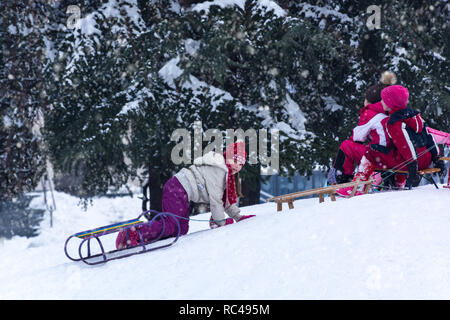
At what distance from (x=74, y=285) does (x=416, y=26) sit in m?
8.07

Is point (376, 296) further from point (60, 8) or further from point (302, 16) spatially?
point (60, 8)

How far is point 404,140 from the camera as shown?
5285mm

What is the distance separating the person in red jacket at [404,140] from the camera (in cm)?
529

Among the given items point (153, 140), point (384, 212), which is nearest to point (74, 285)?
point (384, 212)

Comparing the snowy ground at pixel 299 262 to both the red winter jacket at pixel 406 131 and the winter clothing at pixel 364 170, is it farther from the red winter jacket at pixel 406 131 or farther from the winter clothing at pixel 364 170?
the winter clothing at pixel 364 170

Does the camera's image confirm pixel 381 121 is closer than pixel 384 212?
No

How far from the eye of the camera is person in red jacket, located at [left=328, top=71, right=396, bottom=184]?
5.52 m

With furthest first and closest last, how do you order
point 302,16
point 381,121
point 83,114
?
point 302,16
point 83,114
point 381,121

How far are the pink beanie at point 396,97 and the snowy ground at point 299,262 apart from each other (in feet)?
3.57

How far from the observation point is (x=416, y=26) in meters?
9.03

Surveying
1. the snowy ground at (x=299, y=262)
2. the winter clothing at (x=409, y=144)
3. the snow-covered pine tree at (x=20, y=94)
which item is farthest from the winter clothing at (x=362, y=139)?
the snow-covered pine tree at (x=20, y=94)

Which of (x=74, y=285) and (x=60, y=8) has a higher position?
(x=60, y=8)

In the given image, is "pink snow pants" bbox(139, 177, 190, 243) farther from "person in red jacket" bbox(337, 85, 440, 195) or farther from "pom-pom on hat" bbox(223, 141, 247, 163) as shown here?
"person in red jacket" bbox(337, 85, 440, 195)

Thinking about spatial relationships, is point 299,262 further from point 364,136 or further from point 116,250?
point 364,136
